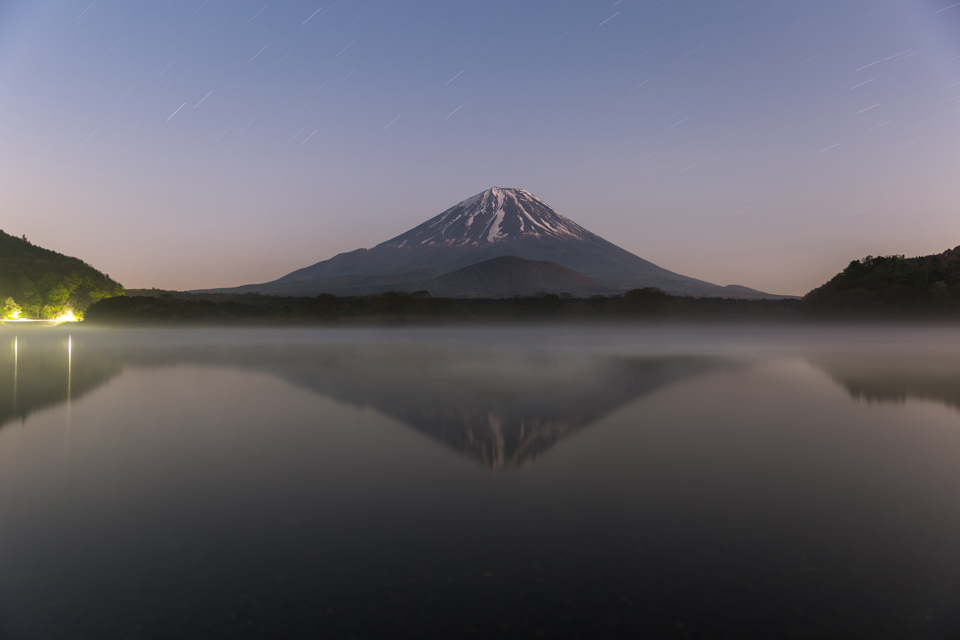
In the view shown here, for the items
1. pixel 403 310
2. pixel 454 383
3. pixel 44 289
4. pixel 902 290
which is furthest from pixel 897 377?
pixel 44 289

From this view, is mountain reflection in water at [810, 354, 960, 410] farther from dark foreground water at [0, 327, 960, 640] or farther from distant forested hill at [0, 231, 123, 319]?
distant forested hill at [0, 231, 123, 319]

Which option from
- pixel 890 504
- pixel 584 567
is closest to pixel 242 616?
pixel 584 567

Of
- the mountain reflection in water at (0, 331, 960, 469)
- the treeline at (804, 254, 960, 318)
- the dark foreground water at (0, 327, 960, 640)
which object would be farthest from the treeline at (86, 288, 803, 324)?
the dark foreground water at (0, 327, 960, 640)

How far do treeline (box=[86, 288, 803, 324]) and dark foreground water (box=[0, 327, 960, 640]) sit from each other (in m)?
76.5

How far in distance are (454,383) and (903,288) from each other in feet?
270

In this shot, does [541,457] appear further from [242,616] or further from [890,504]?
[242,616]

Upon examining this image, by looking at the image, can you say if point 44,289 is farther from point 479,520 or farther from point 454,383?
point 479,520

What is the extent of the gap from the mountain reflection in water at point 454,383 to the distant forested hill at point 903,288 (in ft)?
215

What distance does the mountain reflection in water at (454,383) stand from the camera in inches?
436

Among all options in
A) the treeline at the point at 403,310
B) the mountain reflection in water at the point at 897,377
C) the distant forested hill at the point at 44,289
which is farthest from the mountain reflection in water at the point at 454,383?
the distant forested hill at the point at 44,289

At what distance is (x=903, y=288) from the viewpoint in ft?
253

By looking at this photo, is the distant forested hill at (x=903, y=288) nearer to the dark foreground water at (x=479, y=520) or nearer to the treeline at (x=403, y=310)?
the treeline at (x=403, y=310)

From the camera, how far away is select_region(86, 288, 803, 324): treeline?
281ft

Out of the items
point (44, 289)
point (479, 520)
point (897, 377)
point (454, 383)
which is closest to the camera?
point (479, 520)
